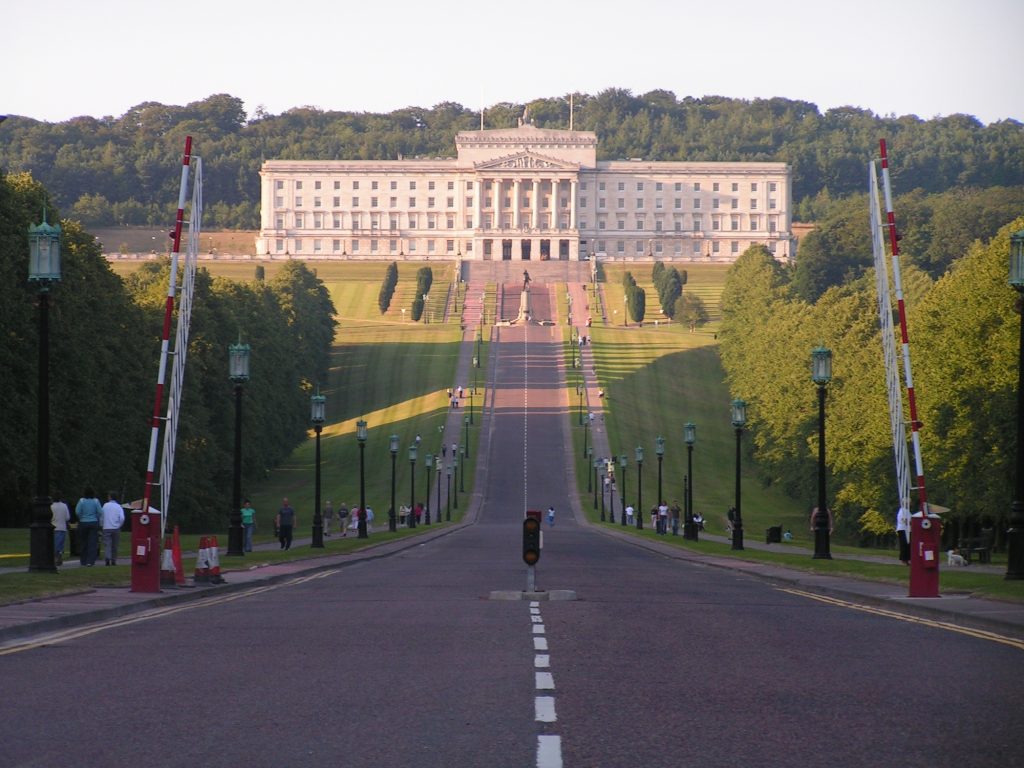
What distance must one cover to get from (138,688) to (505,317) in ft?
564

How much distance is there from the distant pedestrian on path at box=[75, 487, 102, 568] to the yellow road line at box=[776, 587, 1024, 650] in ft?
48.0

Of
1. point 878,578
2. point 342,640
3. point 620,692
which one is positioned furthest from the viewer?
point 878,578

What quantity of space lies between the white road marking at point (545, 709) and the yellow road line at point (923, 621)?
21.0 feet

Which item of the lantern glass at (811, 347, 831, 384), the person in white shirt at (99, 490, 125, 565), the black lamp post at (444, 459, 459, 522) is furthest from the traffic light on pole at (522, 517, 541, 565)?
the black lamp post at (444, 459, 459, 522)

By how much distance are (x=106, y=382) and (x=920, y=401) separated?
29698mm

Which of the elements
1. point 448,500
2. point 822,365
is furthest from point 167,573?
point 448,500

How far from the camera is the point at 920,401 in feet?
194

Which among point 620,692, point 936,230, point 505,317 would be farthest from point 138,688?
point 936,230

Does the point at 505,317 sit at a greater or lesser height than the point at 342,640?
greater

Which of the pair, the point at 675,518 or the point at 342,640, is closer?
the point at 342,640

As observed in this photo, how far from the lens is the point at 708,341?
16188cm

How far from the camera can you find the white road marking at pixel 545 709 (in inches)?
471

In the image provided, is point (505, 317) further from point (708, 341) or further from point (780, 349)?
point (780, 349)

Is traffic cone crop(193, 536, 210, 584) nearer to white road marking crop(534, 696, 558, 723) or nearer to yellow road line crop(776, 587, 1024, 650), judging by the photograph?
yellow road line crop(776, 587, 1024, 650)
